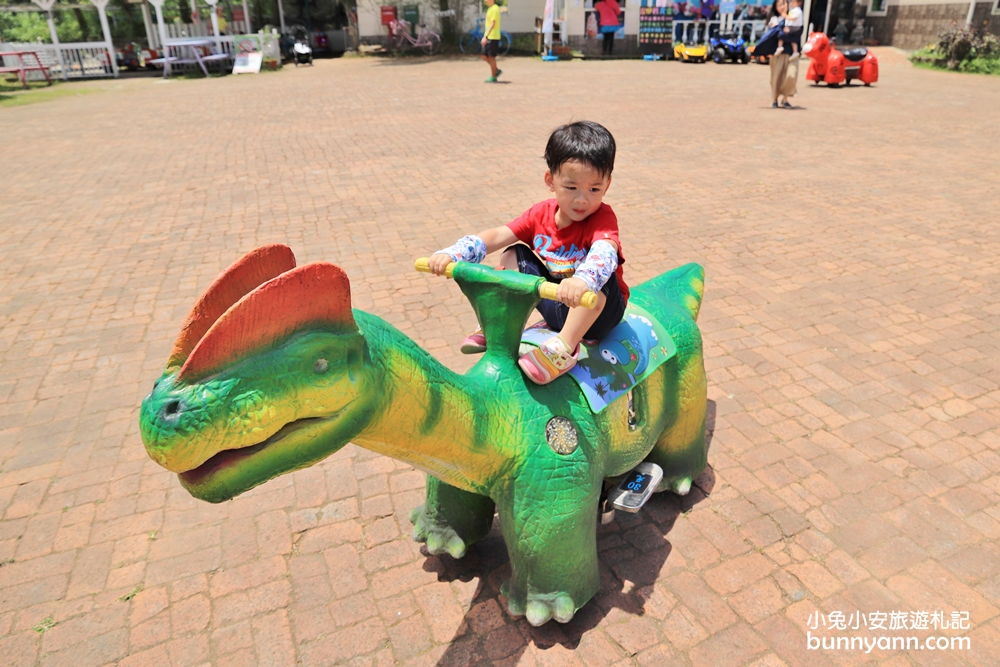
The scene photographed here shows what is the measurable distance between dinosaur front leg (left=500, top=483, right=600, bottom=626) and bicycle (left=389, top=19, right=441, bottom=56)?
23.3 m

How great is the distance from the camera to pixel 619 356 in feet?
8.54

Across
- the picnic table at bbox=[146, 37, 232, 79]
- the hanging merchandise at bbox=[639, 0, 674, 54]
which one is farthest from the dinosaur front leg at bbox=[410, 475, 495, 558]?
the hanging merchandise at bbox=[639, 0, 674, 54]

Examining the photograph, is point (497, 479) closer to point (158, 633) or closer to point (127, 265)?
point (158, 633)

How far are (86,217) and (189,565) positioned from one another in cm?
635

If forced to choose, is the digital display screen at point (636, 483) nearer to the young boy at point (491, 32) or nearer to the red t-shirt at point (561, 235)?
the red t-shirt at point (561, 235)

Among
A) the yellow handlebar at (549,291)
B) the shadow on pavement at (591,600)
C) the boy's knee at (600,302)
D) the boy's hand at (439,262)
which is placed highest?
the boy's hand at (439,262)

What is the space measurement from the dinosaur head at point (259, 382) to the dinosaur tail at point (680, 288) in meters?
1.72

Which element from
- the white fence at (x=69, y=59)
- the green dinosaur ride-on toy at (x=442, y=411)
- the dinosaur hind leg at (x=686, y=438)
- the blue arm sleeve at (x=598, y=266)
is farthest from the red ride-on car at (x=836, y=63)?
the white fence at (x=69, y=59)

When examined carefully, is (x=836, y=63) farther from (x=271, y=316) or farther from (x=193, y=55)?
(x=193, y=55)

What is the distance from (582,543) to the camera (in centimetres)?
246

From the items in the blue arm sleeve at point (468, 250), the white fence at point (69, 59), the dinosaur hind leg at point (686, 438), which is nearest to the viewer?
the blue arm sleeve at point (468, 250)

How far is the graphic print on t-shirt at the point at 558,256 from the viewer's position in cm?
256

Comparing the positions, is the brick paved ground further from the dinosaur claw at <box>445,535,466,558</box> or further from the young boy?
the young boy

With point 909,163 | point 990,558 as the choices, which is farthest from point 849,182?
point 990,558
